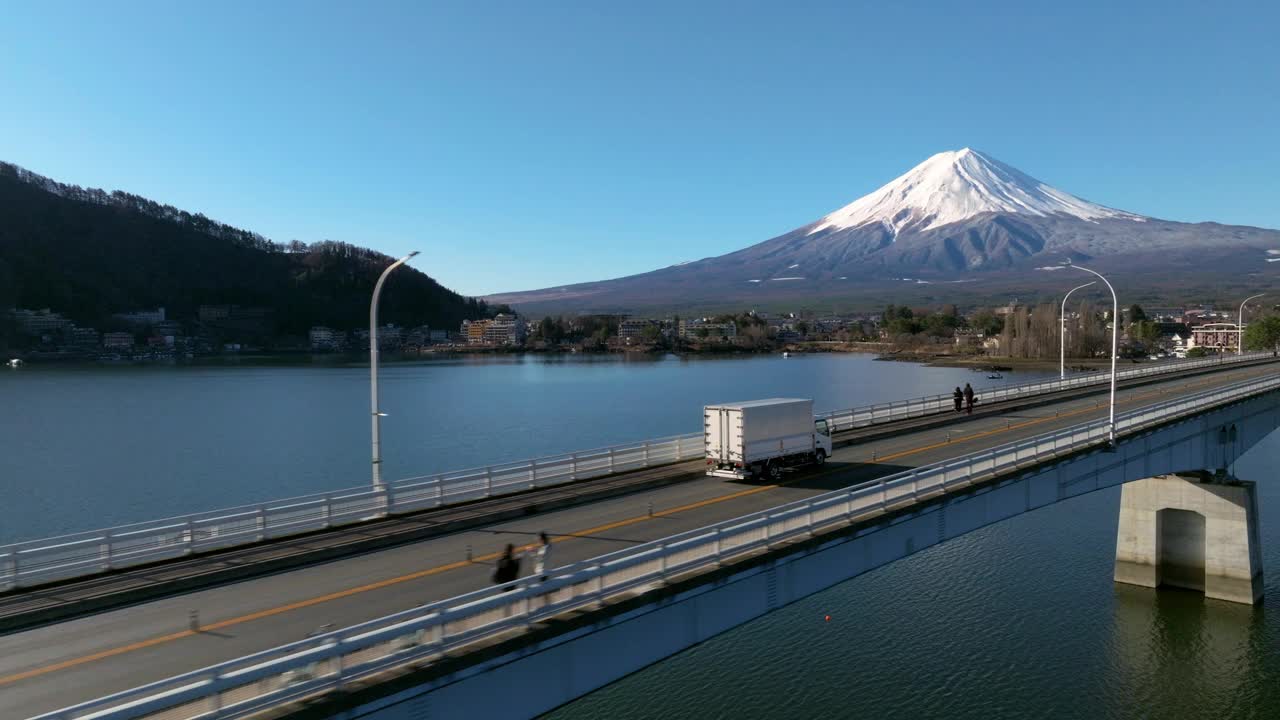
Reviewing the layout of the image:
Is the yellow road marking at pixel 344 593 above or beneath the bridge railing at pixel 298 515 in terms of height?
beneath

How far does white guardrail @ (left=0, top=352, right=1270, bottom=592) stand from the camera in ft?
58.1

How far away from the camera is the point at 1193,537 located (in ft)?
128

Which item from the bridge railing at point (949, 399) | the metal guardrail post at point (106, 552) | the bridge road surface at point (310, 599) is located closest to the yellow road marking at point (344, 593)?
the bridge road surface at point (310, 599)

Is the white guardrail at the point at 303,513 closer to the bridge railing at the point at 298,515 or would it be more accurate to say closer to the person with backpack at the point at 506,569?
the bridge railing at the point at 298,515

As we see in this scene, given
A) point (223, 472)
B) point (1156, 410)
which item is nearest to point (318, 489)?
point (223, 472)

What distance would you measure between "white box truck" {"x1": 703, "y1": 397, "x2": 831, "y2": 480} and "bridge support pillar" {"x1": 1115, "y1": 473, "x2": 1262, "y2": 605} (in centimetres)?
1879

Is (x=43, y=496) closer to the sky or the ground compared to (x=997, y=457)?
closer to the ground

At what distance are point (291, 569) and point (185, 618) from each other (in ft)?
10.4

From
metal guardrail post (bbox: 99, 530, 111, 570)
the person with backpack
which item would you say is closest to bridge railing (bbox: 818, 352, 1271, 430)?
the person with backpack

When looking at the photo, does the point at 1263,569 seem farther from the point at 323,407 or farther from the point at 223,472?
the point at 323,407

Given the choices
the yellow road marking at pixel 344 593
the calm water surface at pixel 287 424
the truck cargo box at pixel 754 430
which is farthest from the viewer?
the calm water surface at pixel 287 424

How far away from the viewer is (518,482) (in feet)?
85.9

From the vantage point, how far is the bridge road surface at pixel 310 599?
12719 mm

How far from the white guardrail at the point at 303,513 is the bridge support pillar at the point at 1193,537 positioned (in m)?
13.7
